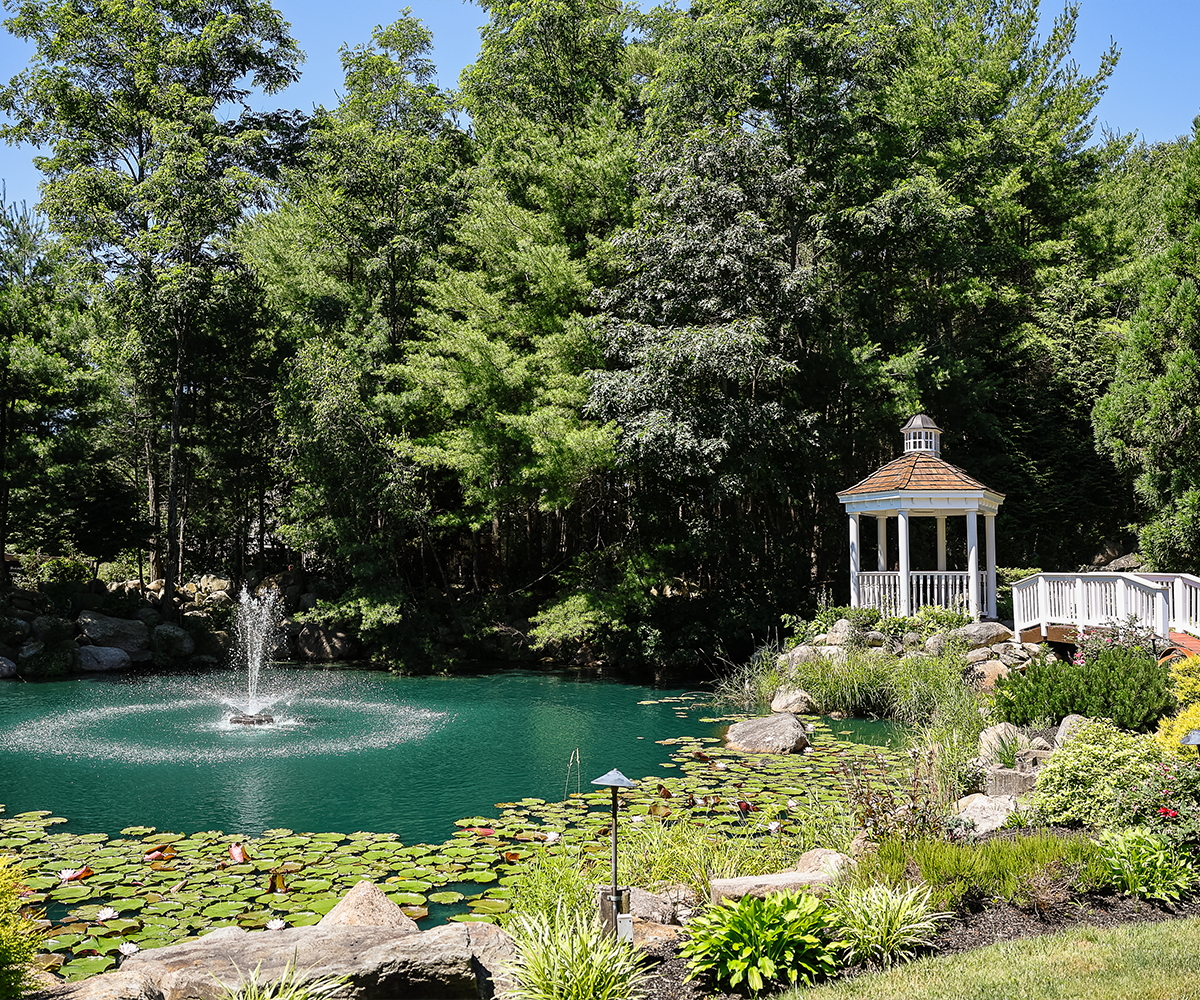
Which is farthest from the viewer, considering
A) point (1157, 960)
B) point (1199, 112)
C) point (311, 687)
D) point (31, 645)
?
point (31, 645)

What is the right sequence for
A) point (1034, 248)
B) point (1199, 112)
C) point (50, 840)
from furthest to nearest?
point (1034, 248) < point (1199, 112) < point (50, 840)

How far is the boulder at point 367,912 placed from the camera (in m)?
5.25

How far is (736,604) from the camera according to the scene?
1889 centimetres

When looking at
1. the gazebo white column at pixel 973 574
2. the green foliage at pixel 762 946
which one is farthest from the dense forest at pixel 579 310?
the green foliage at pixel 762 946

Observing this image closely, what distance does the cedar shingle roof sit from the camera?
16.5m

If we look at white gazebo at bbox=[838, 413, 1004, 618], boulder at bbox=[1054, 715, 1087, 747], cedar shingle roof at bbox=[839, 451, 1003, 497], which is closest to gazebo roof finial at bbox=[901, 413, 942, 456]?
white gazebo at bbox=[838, 413, 1004, 618]

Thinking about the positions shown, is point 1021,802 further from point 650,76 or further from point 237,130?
point 237,130

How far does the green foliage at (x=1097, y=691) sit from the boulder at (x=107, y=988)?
863 cm

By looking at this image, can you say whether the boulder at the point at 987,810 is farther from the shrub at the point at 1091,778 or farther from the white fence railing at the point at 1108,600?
the white fence railing at the point at 1108,600

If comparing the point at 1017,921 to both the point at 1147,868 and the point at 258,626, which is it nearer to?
the point at 1147,868

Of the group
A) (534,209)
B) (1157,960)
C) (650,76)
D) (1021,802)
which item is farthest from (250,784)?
(650,76)

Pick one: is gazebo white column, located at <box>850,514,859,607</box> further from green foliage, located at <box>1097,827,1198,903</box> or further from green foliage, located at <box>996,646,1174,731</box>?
green foliage, located at <box>1097,827,1198,903</box>

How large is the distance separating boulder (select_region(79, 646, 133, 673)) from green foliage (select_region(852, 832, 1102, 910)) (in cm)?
1861

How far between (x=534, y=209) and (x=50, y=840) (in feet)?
54.9
